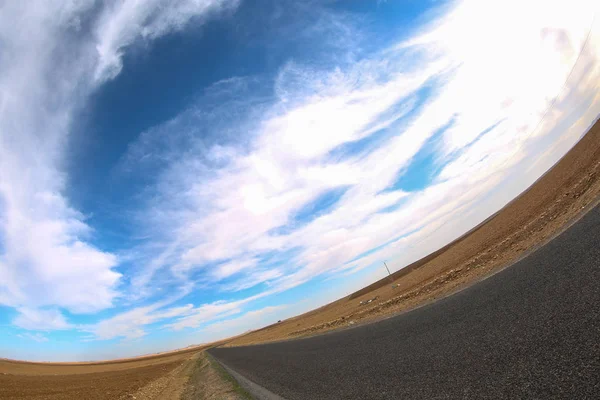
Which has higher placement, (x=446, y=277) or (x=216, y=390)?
(x=446, y=277)

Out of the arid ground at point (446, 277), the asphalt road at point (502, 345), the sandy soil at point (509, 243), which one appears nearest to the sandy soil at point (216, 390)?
the arid ground at point (446, 277)

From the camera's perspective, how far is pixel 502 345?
198 inches

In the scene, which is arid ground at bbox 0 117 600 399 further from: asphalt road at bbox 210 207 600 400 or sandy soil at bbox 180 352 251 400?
asphalt road at bbox 210 207 600 400

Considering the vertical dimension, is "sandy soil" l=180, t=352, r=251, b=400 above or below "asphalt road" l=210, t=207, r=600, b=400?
below

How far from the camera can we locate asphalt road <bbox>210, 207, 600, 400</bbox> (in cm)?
375

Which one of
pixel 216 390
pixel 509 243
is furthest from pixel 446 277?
pixel 216 390

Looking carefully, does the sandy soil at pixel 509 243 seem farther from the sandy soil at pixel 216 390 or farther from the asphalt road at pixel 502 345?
the sandy soil at pixel 216 390

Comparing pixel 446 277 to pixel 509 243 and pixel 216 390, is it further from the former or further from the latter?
pixel 216 390

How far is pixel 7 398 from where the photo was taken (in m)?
28.7

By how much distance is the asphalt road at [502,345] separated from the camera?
3.75 m

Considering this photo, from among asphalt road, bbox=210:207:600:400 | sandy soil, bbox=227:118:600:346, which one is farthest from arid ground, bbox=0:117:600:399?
asphalt road, bbox=210:207:600:400

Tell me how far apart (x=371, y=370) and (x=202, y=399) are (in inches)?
457

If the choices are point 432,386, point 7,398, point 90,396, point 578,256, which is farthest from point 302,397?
point 7,398

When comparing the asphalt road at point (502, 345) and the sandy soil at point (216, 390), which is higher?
the asphalt road at point (502, 345)
